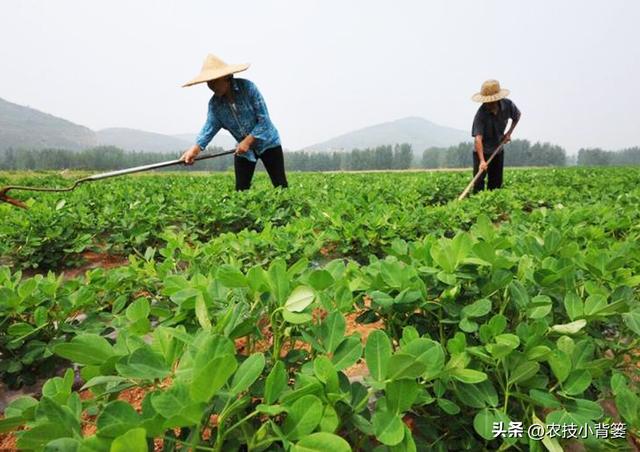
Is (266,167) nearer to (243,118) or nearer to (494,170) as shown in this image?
(243,118)

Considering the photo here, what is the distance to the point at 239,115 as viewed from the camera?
4.81 meters

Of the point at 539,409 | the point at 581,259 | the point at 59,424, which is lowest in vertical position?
the point at 539,409

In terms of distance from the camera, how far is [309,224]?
8.70 ft

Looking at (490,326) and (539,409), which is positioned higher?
(490,326)

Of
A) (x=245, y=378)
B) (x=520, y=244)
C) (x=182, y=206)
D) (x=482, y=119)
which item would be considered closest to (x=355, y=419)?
(x=245, y=378)

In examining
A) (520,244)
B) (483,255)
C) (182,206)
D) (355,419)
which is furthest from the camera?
(182,206)

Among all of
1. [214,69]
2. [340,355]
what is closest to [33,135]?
[214,69]

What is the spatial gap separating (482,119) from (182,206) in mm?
4956

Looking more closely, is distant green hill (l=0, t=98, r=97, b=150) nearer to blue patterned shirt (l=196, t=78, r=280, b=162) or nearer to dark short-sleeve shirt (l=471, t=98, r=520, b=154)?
blue patterned shirt (l=196, t=78, r=280, b=162)

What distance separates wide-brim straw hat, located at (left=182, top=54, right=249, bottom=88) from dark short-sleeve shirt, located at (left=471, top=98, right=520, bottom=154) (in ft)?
12.7

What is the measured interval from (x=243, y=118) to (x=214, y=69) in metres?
0.67

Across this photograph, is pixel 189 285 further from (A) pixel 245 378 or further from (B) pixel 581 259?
(B) pixel 581 259

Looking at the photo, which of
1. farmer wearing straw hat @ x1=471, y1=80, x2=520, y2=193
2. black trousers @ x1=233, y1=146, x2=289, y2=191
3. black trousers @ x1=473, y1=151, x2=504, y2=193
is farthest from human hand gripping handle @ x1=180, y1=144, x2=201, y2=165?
black trousers @ x1=473, y1=151, x2=504, y2=193

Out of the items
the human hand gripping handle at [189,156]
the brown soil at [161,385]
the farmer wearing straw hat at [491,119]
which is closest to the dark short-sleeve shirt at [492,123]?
the farmer wearing straw hat at [491,119]
